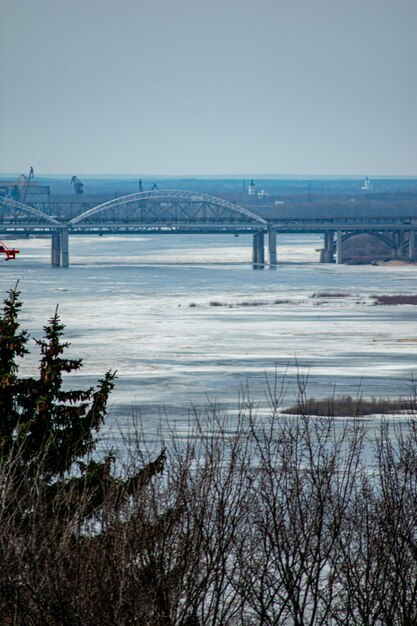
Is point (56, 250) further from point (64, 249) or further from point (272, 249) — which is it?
point (272, 249)

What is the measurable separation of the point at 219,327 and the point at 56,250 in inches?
2195

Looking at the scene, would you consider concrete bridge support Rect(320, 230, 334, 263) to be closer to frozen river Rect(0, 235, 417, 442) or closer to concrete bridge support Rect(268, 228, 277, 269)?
concrete bridge support Rect(268, 228, 277, 269)

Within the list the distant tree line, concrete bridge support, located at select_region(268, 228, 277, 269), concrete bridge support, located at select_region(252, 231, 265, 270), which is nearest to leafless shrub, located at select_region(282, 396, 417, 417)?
the distant tree line

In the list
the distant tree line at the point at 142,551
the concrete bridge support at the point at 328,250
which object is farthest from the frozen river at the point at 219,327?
the distant tree line at the point at 142,551

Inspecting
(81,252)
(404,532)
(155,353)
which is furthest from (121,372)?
(81,252)

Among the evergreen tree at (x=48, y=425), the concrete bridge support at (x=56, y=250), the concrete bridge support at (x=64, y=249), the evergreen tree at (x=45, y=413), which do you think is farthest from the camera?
the concrete bridge support at (x=56, y=250)

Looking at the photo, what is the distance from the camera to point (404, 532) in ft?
43.3

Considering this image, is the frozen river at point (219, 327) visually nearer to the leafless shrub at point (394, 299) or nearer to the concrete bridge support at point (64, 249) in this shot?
the concrete bridge support at point (64, 249)

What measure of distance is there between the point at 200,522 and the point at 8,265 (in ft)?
296

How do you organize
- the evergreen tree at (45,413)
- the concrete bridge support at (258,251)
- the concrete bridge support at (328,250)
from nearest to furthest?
the evergreen tree at (45,413) < the concrete bridge support at (258,251) < the concrete bridge support at (328,250)

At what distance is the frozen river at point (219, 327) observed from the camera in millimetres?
36156

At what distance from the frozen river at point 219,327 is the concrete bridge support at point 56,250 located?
1.29 meters

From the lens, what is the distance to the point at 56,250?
108 m

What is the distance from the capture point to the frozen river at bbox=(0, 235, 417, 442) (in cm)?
3616
